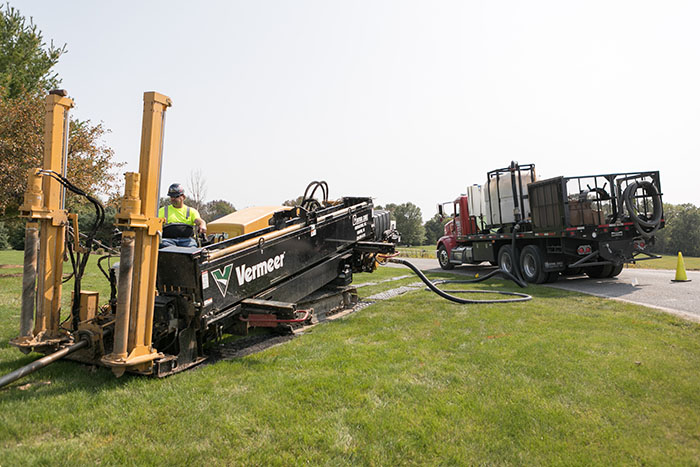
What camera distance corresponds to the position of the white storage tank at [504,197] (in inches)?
542

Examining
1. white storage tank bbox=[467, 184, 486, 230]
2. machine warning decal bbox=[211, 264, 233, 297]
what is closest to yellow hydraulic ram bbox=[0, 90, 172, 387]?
machine warning decal bbox=[211, 264, 233, 297]

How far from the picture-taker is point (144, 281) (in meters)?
4.22

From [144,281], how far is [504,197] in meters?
12.2

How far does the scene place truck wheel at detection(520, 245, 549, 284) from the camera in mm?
→ 12031

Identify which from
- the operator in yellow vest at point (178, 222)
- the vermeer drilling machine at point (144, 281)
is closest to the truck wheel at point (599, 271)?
the vermeer drilling machine at point (144, 281)

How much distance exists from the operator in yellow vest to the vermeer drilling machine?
70 cm

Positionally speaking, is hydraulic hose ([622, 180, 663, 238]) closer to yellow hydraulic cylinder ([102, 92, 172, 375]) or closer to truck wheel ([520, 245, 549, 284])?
truck wheel ([520, 245, 549, 284])

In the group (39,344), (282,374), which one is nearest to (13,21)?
(39,344)

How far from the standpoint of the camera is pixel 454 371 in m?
4.54

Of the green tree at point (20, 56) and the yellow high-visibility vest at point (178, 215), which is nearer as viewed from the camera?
the yellow high-visibility vest at point (178, 215)

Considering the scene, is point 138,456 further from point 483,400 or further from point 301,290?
point 301,290

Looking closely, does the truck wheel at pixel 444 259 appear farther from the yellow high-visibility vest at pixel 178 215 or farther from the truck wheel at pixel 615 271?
the yellow high-visibility vest at pixel 178 215

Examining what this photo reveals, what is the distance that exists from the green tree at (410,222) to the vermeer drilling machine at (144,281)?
231 ft

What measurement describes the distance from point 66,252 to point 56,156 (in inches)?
41.9
